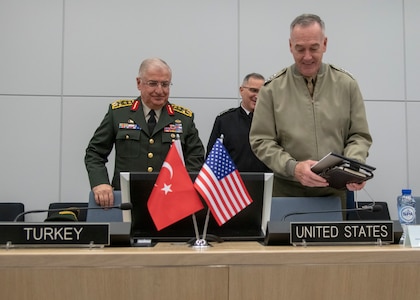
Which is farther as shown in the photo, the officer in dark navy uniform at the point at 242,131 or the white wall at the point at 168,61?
the white wall at the point at 168,61

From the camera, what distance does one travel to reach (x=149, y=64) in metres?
2.67

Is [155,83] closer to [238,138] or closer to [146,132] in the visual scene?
[146,132]

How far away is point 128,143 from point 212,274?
1.50m

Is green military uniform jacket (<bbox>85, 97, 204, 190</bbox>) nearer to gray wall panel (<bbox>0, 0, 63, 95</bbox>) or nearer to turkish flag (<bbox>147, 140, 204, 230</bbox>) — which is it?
turkish flag (<bbox>147, 140, 204, 230</bbox>)

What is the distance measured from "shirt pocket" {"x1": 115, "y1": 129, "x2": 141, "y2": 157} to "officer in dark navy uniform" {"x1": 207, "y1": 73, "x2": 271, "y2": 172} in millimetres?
951

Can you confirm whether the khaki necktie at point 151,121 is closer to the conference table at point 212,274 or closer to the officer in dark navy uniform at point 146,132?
the officer in dark navy uniform at point 146,132

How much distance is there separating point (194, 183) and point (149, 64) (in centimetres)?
124

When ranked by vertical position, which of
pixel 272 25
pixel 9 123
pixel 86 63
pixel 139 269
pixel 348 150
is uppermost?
pixel 272 25

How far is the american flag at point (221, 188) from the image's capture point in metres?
1.56

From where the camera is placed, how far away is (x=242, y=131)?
3477 millimetres

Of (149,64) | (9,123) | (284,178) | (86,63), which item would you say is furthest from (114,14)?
(284,178)

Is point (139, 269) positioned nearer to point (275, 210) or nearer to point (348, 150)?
point (275, 210)

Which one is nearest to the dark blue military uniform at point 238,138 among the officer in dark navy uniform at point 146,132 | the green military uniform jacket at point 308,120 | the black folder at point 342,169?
the officer in dark navy uniform at point 146,132

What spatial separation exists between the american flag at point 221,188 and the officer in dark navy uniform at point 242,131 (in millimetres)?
1733
